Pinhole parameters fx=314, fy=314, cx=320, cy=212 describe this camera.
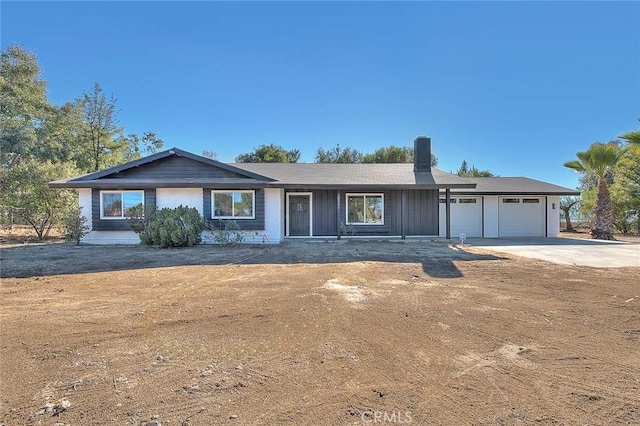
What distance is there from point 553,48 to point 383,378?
16.6 meters

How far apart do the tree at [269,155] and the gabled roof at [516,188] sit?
893 inches

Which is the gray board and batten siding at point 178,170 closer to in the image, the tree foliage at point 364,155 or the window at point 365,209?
the window at point 365,209

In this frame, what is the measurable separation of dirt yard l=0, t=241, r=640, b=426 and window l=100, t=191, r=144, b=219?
249 inches

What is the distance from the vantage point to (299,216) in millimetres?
14273

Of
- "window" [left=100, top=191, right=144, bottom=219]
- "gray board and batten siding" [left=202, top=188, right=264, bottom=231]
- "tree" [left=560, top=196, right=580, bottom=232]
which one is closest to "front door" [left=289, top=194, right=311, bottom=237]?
"gray board and batten siding" [left=202, top=188, right=264, bottom=231]

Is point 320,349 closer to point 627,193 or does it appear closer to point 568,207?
point 627,193

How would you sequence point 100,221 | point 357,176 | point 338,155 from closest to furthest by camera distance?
point 100,221, point 357,176, point 338,155

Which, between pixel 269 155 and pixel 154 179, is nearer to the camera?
pixel 154 179

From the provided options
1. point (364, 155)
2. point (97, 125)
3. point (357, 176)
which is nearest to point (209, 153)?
point (97, 125)

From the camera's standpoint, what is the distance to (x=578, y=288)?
18.4ft

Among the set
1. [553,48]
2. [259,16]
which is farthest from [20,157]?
[553,48]

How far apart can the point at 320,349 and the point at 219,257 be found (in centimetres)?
671

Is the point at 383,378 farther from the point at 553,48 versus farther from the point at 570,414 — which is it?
the point at 553,48

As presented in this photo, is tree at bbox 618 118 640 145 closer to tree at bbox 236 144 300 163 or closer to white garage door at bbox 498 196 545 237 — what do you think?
white garage door at bbox 498 196 545 237
